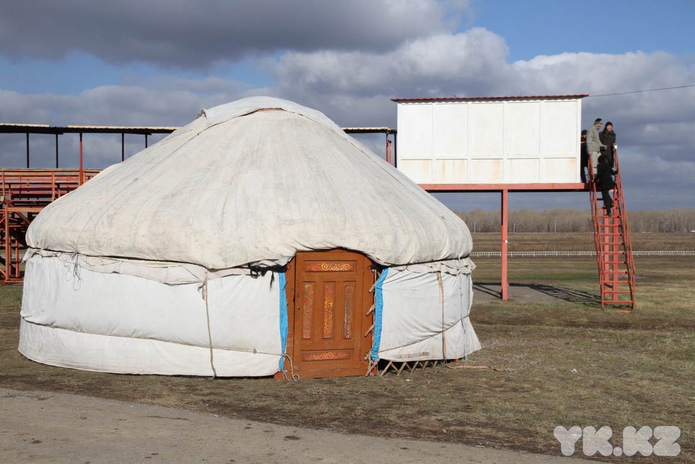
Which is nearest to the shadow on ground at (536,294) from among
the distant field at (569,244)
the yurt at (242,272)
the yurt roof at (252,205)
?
the yurt roof at (252,205)

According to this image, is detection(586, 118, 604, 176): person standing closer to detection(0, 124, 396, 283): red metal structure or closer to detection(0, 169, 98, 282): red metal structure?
detection(0, 124, 396, 283): red metal structure

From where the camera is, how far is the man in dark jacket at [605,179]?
15633 mm

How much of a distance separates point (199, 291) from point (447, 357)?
12.0 feet

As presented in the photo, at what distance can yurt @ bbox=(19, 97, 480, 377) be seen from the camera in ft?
27.7

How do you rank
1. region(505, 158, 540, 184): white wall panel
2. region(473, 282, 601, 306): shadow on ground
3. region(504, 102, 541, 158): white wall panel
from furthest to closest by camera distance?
region(473, 282, 601, 306): shadow on ground → region(505, 158, 540, 184): white wall panel → region(504, 102, 541, 158): white wall panel

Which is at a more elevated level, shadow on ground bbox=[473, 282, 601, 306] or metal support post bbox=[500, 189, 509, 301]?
metal support post bbox=[500, 189, 509, 301]

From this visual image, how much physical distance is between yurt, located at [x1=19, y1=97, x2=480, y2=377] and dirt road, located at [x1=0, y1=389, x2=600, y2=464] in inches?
69.4

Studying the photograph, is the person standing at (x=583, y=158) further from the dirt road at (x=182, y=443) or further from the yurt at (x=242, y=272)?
the dirt road at (x=182, y=443)

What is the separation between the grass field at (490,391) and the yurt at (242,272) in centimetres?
34

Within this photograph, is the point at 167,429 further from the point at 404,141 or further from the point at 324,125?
the point at 404,141

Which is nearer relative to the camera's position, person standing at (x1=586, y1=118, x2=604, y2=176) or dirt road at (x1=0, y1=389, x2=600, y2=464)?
dirt road at (x1=0, y1=389, x2=600, y2=464)

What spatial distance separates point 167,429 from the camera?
627 centimetres

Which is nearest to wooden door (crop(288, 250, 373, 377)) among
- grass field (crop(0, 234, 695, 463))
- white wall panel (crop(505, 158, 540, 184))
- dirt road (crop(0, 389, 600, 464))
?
grass field (crop(0, 234, 695, 463))

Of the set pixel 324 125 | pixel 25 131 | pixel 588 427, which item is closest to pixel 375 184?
pixel 324 125
